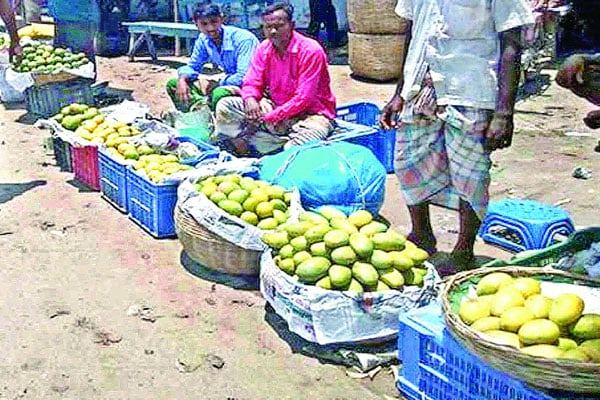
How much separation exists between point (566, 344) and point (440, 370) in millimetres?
636

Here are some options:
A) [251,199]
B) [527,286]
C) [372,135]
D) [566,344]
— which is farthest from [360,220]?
[372,135]

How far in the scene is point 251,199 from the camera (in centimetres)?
479

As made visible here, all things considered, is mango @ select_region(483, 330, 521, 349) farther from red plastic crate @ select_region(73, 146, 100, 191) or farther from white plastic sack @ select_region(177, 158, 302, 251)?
red plastic crate @ select_region(73, 146, 100, 191)

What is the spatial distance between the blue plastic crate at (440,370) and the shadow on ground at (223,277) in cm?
136

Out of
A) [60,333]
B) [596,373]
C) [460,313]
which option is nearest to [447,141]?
[460,313]

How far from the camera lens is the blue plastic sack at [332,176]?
5082 millimetres

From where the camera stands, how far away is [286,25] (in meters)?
5.64

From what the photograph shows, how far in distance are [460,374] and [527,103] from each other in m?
6.71

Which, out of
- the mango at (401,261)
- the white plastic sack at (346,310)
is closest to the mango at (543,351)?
the white plastic sack at (346,310)

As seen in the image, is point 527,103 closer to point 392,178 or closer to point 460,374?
point 392,178

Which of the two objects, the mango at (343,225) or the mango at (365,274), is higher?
the mango at (343,225)

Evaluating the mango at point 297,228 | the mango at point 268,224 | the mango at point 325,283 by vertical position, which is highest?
the mango at point 297,228

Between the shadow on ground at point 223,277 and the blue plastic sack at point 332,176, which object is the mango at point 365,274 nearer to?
the shadow on ground at point 223,277

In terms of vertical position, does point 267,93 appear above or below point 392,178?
above
